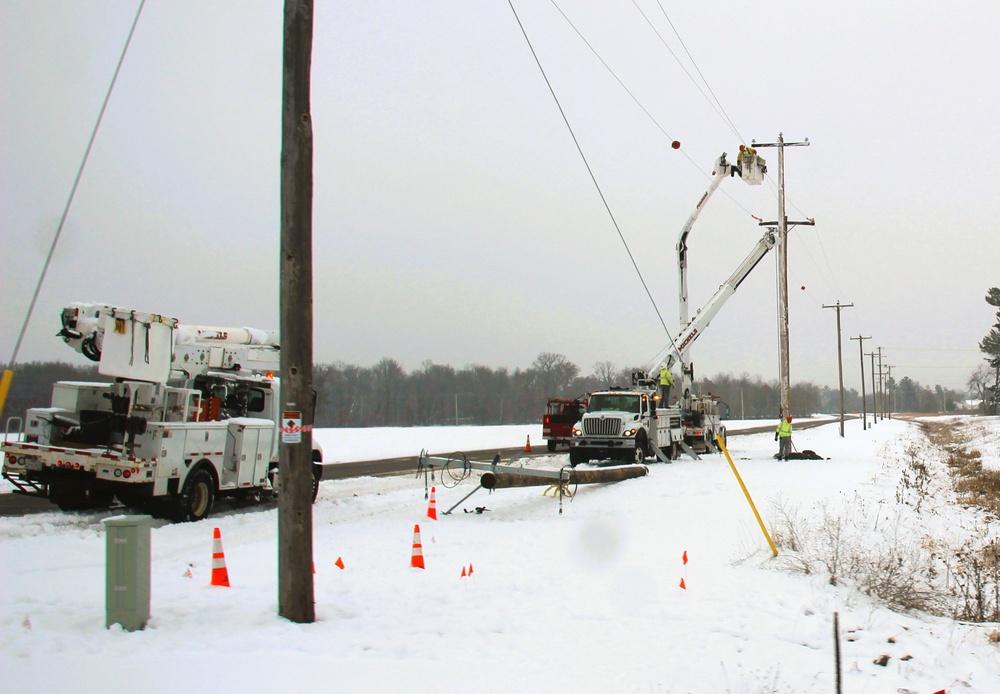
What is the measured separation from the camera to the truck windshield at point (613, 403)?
26.0 m

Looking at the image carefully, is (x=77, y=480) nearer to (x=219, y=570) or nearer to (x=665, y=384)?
(x=219, y=570)

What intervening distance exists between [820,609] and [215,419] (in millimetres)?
10713

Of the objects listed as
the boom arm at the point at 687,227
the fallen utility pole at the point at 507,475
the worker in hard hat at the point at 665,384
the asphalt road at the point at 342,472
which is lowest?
the asphalt road at the point at 342,472

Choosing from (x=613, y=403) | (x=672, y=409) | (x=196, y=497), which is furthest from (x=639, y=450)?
(x=196, y=497)

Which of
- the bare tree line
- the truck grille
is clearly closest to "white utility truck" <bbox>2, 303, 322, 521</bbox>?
the truck grille

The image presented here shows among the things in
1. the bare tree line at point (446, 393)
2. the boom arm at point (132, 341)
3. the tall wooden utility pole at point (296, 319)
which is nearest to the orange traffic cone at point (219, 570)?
the tall wooden utility pole at point (296, 319)

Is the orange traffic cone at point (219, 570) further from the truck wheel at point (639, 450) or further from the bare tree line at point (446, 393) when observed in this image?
the bare tree line at point (446, 393)

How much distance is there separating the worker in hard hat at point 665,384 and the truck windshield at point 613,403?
3072 mm

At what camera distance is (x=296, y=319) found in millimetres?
7254

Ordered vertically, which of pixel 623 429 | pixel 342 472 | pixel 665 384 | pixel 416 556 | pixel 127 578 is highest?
pixel 665 384

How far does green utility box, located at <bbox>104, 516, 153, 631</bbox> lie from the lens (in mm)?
6578

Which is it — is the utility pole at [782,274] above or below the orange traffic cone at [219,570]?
above

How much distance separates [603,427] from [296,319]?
18.5 m

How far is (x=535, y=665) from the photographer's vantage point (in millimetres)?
6492
